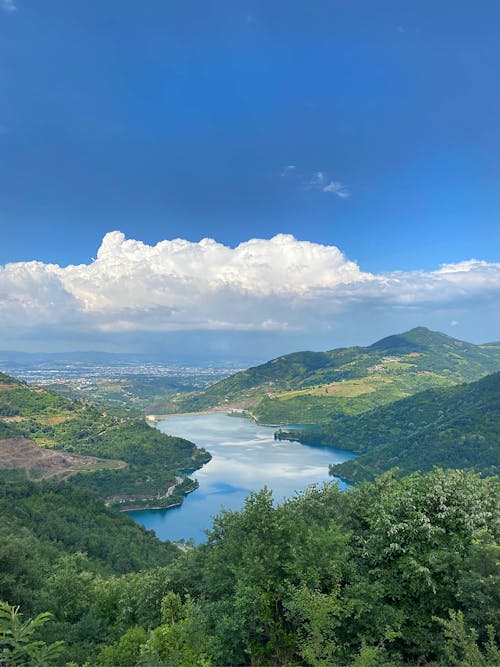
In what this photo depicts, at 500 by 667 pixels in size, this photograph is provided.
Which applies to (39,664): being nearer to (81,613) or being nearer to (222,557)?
(222,557)

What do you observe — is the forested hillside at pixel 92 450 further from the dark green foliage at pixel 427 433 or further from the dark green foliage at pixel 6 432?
the dark green foliage at pixel 427 433

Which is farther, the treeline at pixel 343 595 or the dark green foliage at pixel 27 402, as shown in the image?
the dark green foliage at pixel 27 402

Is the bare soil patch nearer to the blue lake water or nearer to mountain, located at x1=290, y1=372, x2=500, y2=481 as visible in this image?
the blue lake water

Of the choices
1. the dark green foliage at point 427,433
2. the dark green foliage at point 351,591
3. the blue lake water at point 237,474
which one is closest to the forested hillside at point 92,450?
the blue lake water at point 237,474

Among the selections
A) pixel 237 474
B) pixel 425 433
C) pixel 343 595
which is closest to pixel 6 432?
pixel 237 474

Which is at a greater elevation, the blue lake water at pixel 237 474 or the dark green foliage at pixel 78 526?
the dark green foliage at pixel 78 526

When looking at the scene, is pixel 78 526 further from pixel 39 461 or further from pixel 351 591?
pixel 351 591
